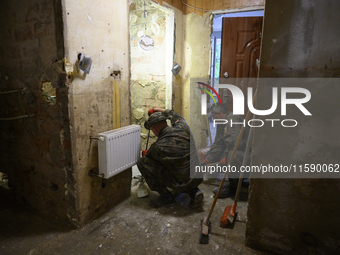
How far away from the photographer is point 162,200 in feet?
7.32

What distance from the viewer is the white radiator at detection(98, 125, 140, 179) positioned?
1.83 meters


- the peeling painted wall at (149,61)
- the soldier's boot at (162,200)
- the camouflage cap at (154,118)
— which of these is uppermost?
the peeling painted wall at (149,61)

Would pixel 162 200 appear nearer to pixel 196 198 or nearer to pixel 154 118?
pixel 196 198

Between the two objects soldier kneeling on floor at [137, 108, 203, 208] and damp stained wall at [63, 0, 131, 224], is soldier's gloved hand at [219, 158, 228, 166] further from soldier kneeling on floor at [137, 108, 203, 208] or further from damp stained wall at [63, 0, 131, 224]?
damp stained wall at [63, 0, 131, 224]

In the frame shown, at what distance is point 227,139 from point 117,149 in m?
1.29

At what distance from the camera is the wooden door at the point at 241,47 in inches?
119

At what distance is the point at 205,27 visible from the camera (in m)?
3.15

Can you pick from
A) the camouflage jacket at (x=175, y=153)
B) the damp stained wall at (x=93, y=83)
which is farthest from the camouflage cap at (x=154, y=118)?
the damp stained wall at (x=93, y=83)

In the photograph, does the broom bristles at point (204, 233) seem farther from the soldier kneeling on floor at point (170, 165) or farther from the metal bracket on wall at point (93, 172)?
→ the metal bracket on wall at point (93, 172)

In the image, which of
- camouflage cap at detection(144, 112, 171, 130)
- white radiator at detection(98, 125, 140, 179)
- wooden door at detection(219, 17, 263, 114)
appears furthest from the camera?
wooden door at detection(219, 17, 263, 114)

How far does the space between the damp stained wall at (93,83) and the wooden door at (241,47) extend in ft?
5.44

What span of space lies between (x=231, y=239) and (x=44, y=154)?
1.68m

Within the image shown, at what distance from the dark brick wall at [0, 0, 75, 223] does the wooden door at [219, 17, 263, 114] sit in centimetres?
231

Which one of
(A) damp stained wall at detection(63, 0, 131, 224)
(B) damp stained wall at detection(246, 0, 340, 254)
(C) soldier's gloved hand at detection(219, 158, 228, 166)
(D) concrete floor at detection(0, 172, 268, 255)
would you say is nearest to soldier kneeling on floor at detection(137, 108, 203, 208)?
(D) concrete floor at detection(0, 172, 268, 255)
